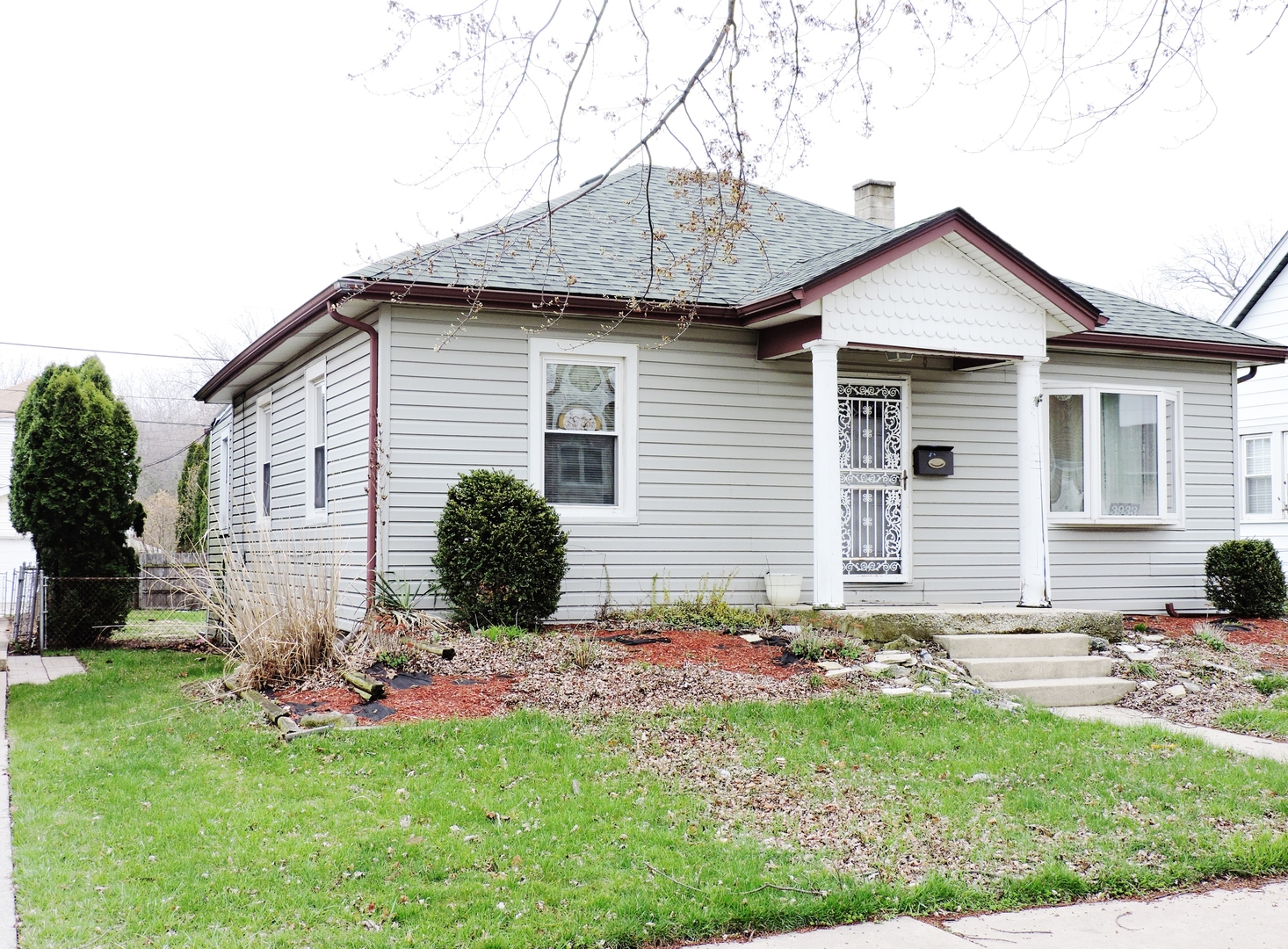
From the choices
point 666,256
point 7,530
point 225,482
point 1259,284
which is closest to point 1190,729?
point 666,256

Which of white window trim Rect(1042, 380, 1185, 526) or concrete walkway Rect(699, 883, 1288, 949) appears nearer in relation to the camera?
concrete walkway Rect(699, 883, 1288, 949)

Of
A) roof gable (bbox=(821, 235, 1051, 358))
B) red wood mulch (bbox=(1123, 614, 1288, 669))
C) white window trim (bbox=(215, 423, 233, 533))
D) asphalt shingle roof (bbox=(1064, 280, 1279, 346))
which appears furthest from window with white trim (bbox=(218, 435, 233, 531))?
red wood mulch (bbox=(1123, 614, 1288, 669))

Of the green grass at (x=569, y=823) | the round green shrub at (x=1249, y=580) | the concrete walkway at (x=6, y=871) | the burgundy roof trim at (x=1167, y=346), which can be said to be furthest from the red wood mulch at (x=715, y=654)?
the round green shrub at (x=1249, y=580)

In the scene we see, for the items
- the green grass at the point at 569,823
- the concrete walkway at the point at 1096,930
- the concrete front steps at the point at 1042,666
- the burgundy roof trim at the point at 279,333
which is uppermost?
the burgundy roof trim at the point at 279,333

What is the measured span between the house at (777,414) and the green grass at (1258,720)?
2.75 meters

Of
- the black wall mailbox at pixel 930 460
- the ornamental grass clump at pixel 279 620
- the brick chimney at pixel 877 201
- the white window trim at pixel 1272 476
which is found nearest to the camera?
the ornamental grass clump at pixel 279 620

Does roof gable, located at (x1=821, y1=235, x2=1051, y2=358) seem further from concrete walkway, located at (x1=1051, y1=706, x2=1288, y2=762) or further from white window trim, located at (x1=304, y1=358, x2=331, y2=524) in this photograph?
white window trim, located at (x1=304, y1=358, x2=331, y2=524)

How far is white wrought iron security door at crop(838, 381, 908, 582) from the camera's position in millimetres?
11445

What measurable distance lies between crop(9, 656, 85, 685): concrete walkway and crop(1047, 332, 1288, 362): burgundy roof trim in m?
10.0

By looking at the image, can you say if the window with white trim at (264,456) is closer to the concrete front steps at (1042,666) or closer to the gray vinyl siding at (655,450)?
the gray vinyl siding at (655,450)

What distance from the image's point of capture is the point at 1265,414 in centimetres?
1714

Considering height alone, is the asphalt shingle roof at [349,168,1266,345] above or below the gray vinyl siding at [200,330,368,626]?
above

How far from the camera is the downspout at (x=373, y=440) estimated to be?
32.9 ft

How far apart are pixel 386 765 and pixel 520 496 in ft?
12.6
